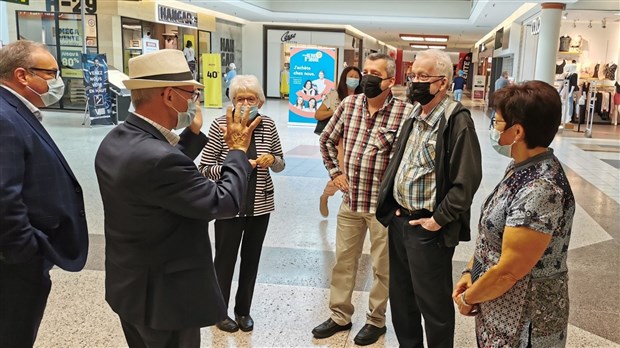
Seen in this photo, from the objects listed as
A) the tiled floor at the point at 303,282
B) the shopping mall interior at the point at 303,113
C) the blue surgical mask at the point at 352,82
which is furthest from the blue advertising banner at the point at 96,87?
the blue surgical mask at the point at 352,82

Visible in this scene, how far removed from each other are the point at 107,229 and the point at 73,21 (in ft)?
53.0

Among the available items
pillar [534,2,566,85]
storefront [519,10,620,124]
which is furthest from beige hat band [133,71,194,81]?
storefront [519,10,620,124]

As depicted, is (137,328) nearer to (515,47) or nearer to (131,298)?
(131,298)

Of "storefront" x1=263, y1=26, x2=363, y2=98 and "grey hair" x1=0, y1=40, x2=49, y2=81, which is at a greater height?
"storefront" x1=263, y1=26, x2=363, y2=98

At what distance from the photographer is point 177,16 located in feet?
61.6

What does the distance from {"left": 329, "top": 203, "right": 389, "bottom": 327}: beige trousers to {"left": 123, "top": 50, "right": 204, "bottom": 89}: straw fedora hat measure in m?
1.53

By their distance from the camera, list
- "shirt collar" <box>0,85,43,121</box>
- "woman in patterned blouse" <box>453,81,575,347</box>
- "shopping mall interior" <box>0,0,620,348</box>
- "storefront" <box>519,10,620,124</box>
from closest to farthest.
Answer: "woman in patterned blouse" <box>453,81,575,347</box>
"shirt collar" <box>0,85,43,121</box>
"shopping mall interior" <box>0,0,620,348</box>
"storefront" <box>519,10,620,124</box>

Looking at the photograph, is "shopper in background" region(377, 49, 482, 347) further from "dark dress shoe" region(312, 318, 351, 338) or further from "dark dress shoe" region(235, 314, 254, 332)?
"dark dress shoe" region(235, 314, 254, 332)

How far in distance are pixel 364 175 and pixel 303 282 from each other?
1.31 meters

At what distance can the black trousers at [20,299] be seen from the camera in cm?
199

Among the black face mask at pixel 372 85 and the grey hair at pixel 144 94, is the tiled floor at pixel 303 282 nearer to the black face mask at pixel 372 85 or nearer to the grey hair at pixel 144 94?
the black face mask at pixel 372 85

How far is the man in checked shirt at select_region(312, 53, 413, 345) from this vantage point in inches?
118

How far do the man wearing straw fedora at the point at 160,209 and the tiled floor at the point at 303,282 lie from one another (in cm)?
131

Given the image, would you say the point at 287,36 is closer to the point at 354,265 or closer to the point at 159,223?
the point at 354,265
